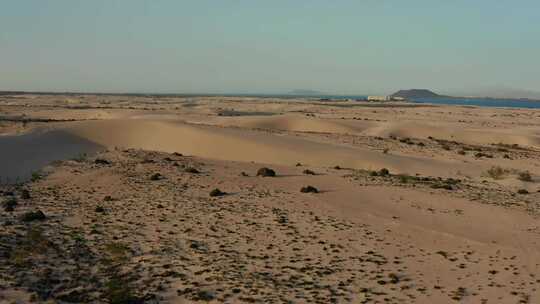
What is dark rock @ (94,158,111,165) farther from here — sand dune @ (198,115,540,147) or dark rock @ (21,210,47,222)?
sand dune @ (198,115,540,147)

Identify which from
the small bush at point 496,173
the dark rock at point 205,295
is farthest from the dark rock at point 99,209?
the small bush at point 496,173

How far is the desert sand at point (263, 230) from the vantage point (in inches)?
500

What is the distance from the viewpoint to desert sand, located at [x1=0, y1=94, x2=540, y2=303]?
41.7 ft

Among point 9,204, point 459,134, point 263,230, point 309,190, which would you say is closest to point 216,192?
point 309,190

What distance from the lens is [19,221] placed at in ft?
60.3

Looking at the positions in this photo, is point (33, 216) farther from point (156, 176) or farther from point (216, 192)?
point (156, 176)

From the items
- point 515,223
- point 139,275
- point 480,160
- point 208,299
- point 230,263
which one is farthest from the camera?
point 480,160

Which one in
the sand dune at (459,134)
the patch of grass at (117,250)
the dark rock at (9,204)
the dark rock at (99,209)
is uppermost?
the sand dune at (459,134)

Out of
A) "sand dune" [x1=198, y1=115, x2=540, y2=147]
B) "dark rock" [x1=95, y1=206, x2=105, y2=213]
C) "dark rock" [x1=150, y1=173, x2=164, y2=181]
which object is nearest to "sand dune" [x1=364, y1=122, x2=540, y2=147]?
"sand dune" [x1=198, y1=115, x2=540, y2=147]

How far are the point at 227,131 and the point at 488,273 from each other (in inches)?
1630

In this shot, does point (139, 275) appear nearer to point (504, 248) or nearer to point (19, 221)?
point (19, 221)

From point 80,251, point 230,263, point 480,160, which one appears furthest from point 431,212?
point 480,160

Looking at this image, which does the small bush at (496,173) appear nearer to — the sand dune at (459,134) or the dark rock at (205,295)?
the sand dune at (459,134)

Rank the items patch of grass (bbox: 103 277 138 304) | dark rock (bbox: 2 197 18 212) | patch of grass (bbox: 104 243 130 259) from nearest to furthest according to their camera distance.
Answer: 1. patch of grass (bbox: 103 277 138 304)
2. patch of grass (bbox: 104 243 130 259)
3. dark rock (bbox: 2 197 18 212)
